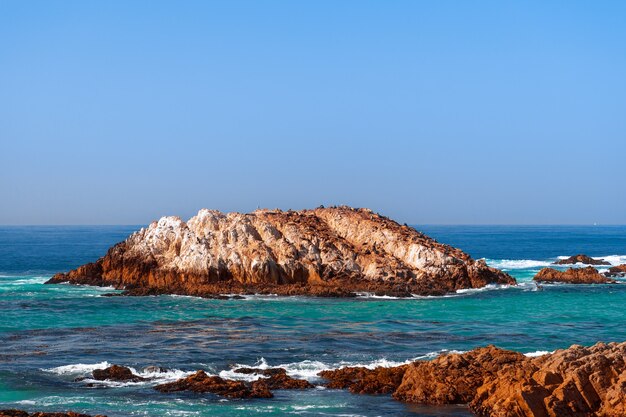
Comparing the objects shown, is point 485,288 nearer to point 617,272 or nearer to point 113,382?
point 617,272

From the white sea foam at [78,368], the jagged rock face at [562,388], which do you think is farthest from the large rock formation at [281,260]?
the jagged rock face at [562,388]

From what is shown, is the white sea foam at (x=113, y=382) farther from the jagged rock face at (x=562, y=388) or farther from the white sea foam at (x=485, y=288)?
the white sea foam at (x=485, y=288)

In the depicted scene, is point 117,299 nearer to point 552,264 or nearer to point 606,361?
point 606,361

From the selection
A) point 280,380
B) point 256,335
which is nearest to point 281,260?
point 256,335

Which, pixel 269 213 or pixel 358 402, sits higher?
pixel 269 213

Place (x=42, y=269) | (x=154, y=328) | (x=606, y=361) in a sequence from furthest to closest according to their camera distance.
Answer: (x=42, y=269) → (x=154, y=328) → (x=606, y=361)

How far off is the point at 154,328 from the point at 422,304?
19.8 m

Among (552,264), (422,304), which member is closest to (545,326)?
(422,304)

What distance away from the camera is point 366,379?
33062 millimetres

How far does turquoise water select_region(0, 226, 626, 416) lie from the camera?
30.9 meters

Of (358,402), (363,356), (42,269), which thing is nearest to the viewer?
(358,402)

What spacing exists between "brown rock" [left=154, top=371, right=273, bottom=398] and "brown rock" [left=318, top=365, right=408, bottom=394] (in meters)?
2.77

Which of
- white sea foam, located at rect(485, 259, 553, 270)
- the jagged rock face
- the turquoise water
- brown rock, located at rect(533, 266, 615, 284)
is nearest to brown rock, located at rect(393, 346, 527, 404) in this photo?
the turquoise water

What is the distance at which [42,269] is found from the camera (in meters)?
99.6
